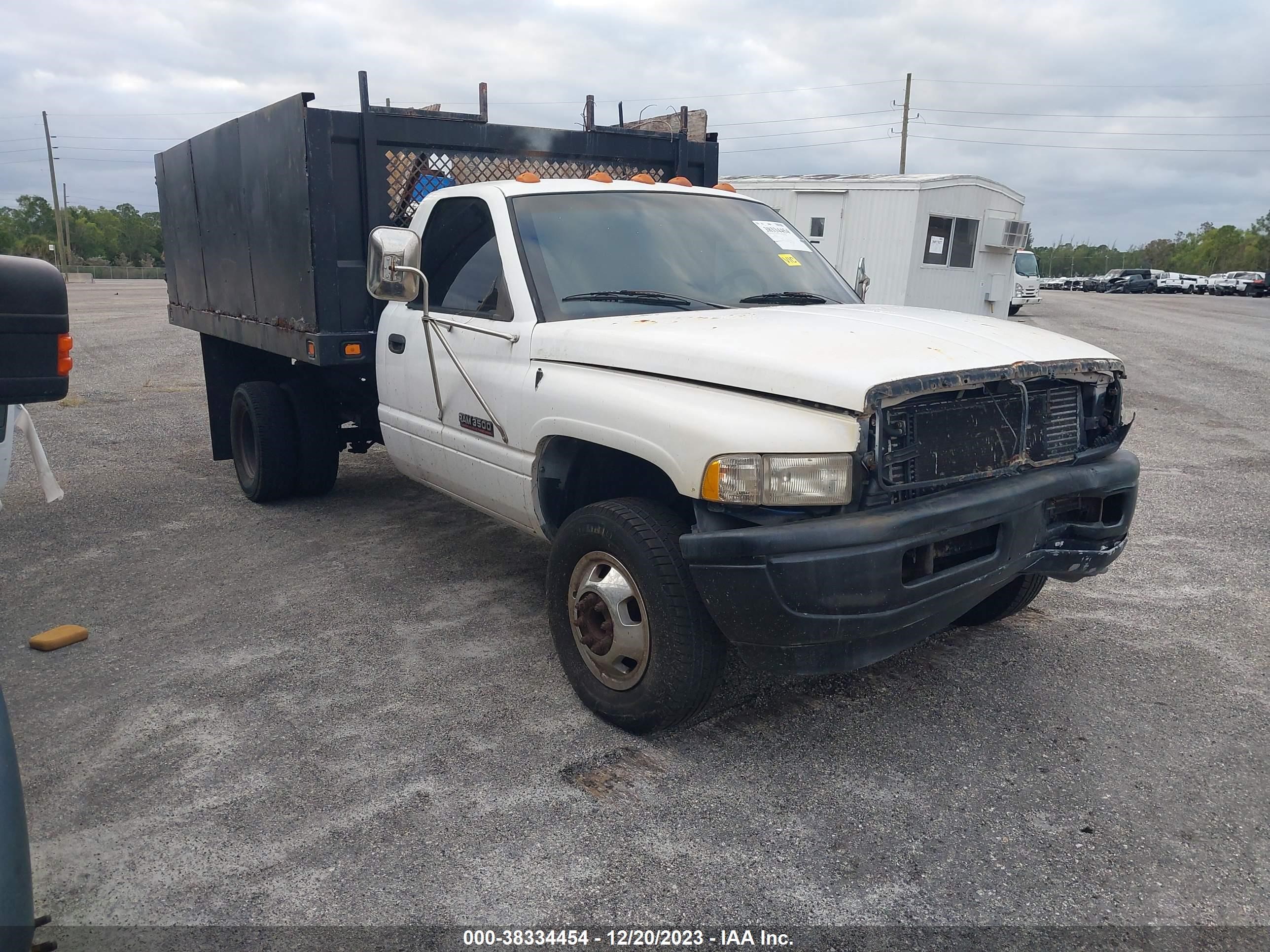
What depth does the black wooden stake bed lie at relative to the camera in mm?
5215

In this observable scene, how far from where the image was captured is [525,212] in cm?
416

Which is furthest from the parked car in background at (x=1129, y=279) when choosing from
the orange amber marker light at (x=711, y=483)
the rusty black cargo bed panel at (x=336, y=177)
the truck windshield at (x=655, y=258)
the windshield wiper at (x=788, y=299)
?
the orange amber marker light at (x=711, y=483)

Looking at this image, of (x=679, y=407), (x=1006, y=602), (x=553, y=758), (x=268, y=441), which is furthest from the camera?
(x=268, y=441)

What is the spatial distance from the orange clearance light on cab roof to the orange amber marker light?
168 cm

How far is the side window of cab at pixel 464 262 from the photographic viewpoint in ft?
13.6

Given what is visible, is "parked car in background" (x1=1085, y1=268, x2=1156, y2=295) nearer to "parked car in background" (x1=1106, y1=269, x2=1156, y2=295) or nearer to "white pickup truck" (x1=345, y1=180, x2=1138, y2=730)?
"parked car in background" (x1=1106, y1=269, x2=1156, y2=295)

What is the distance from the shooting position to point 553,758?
10.8ft

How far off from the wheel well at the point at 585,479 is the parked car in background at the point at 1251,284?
59.6 m

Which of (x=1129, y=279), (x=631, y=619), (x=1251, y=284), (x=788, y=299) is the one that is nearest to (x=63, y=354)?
(x=631, y=619)

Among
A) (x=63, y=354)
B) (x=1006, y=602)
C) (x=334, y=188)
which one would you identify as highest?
(x=334, y=188)

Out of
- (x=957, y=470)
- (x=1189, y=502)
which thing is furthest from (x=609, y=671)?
(x=1189, y=502)

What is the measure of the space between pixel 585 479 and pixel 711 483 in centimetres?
106

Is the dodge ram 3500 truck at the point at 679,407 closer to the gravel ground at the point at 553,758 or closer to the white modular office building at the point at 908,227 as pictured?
the gravel ground at the point at 553,758

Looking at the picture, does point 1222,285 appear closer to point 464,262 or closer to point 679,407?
point 464,262
